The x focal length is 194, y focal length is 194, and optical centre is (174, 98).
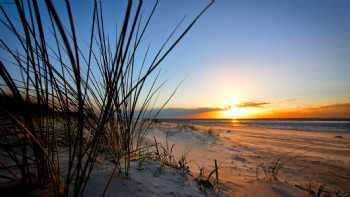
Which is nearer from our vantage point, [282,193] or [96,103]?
[96,103]

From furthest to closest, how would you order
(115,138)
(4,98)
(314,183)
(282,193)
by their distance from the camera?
(314,183) → (282,193) → (115,138) → (4,98)

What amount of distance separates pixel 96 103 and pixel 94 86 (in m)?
0.10

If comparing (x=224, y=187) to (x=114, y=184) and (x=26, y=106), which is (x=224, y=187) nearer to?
(x=114, y=184)

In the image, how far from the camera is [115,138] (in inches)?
43.4

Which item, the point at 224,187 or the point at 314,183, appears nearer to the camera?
the point at 224,187

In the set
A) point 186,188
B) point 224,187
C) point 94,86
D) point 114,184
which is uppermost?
point 94,86

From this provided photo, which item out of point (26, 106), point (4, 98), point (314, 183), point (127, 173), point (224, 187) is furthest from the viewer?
point (314, 183)

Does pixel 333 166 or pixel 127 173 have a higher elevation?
pixel 127 173

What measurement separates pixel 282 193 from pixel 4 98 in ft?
6.39

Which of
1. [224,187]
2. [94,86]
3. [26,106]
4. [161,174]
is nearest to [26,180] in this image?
[26,106]

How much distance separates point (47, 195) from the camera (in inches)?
25.1

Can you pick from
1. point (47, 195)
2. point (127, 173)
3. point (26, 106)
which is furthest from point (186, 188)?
point (26, 106)

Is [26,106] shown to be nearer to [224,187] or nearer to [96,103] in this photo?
[96,103]

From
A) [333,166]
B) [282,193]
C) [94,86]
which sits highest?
[94,86]
